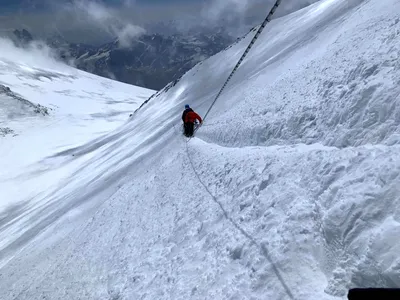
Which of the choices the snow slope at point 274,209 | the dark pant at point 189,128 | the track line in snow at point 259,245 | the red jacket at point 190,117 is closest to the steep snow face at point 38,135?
the dark pant at point 189,128

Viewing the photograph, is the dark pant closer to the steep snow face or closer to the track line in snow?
the track line in snow

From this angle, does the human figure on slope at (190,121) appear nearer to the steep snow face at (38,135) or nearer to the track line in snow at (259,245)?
the track line in snow at (259,245)

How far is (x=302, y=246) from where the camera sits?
632cm

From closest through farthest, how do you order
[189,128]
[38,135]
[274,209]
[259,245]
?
[259,245] < [274,209] < [189,128] < [38,135]

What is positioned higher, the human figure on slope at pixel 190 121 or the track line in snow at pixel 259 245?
the track line in snow at pixel 259 245

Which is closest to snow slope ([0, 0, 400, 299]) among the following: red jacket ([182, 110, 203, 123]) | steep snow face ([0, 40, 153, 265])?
red jacket ([182, 110, 203, 123])

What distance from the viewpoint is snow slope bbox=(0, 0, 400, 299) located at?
575cm

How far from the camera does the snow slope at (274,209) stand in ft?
18.9

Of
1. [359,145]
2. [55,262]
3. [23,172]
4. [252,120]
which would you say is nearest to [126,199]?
[55,262]

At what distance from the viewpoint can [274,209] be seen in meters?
7.67

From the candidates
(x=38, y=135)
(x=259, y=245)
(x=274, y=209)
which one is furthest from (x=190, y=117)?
(x=38, y=135)

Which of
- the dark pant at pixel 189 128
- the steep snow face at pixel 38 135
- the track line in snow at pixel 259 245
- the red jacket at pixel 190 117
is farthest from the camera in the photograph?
the steep snow face at pixel 38 135

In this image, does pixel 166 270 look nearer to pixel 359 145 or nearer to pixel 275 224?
pixel 275 224

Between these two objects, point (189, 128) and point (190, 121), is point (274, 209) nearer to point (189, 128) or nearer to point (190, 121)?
point (189, 128)
